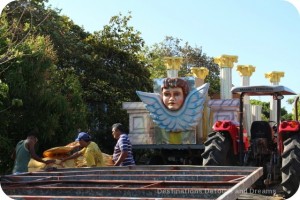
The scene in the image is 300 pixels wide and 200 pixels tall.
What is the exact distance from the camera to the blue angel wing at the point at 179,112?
43.9 ft

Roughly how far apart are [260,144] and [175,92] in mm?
6154

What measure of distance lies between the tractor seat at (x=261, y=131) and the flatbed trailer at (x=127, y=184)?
2.07 meters

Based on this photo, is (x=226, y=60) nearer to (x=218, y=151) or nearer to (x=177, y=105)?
(x=177, y=105)

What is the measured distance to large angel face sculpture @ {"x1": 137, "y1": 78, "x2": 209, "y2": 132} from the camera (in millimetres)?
13367

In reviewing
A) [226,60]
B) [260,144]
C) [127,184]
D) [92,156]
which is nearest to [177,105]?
[226,60]

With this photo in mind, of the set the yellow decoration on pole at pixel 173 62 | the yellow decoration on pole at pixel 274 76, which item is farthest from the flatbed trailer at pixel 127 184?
the yellow decoration on pole at pixel 274 76

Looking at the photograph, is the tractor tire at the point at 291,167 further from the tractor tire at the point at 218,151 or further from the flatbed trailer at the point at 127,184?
the flatbed trailer at the point at 127,184

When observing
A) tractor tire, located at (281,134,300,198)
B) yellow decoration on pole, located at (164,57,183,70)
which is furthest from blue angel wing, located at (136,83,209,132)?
tractor tire, located at (281,134,300,198)

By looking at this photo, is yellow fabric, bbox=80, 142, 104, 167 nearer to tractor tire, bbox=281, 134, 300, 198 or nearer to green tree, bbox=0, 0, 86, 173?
tractor tire, bbox=281, 134, 300, 198

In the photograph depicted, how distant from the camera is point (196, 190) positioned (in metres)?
3.95

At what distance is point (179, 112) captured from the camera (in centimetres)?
1350

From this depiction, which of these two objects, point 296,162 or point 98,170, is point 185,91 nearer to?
point 296,162

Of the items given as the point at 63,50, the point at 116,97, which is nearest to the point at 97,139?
the point at 116,97

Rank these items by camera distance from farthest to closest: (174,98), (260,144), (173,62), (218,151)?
1. (173,62)
2. (174,98)
3. (218,151)
4. (260,144)
